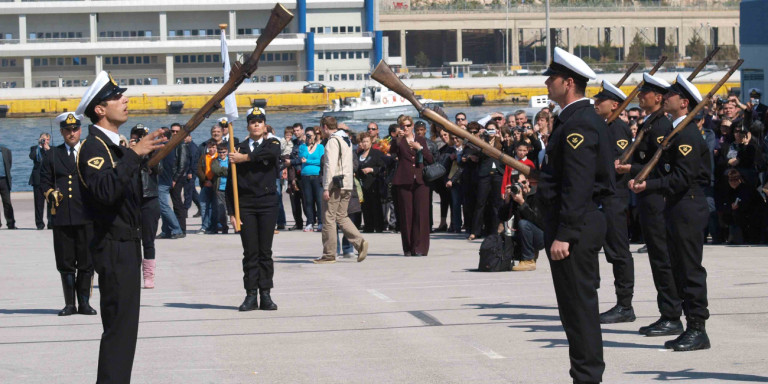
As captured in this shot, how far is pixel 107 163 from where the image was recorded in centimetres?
725

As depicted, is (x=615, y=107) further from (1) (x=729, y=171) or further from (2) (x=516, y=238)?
(1) (x=729, y=171)

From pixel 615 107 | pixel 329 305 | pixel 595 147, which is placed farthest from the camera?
pixel 329 305

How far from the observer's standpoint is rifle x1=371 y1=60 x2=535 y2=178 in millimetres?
7434

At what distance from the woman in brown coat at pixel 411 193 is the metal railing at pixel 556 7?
10371 cm

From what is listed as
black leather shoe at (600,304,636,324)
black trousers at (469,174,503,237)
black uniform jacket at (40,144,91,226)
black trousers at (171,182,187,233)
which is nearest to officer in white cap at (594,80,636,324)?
black leather shoe at (600,304,636,324)

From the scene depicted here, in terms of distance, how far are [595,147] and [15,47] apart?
301ft

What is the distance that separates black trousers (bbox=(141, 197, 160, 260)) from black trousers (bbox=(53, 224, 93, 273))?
1590 millimetres

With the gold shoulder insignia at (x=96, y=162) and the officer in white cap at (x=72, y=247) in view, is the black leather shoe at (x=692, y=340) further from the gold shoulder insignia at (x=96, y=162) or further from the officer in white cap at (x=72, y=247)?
the officer in white cap at (x=72, y=247)

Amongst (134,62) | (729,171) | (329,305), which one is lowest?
(329,305)

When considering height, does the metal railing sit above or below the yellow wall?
above

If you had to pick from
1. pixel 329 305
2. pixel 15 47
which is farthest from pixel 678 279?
pixel 15 47

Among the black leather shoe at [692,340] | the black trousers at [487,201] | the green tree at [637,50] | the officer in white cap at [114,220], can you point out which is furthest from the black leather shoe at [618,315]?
the green tree at [637,50]

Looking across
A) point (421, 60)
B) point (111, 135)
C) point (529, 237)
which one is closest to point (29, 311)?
point (111, 135)

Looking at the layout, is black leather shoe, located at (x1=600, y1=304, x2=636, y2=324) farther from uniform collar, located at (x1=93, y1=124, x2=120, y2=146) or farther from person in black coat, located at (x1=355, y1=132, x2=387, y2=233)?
person in black coat, located at (x1=355, y1=132, x2=387, y2=233)
